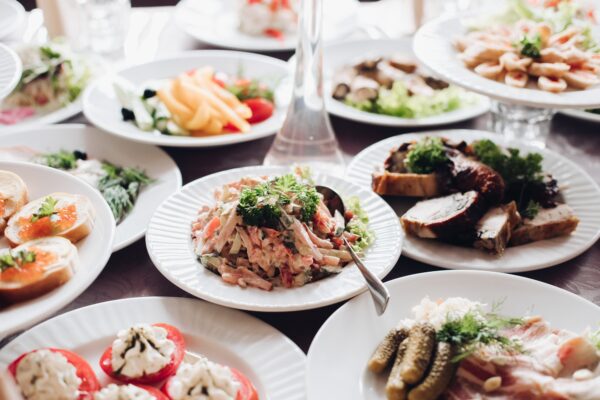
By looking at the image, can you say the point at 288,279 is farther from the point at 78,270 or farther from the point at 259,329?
the point at 78,270

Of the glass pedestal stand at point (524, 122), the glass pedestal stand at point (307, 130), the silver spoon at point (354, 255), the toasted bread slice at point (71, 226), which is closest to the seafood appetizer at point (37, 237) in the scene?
the toasted bread slice at point (71, 226)

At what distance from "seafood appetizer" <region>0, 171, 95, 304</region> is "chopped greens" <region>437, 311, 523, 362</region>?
38.1 inches

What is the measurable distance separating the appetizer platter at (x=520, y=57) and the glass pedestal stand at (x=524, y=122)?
0.34m

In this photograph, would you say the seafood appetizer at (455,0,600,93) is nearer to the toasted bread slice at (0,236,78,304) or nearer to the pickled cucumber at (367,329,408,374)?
the pickled cucumber at (367,329,408,374)

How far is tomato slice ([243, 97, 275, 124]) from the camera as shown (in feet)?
10.0

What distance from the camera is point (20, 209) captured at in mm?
1879

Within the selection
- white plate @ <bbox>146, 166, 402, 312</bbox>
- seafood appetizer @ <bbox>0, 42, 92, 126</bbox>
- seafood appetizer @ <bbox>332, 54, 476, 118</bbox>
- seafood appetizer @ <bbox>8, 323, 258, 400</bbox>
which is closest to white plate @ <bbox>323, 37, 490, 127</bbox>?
seafood appetizer @ <bbox>332, 54, 476, 118</bbox>

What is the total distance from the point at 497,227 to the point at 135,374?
1258 mm

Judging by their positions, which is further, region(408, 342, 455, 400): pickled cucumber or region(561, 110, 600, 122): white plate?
region(561, 110, 600, 122): white plate

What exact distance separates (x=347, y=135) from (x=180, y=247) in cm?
122

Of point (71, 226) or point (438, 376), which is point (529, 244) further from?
point (71, 226)

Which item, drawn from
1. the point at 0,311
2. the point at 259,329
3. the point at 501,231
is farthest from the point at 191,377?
the point at 501,231

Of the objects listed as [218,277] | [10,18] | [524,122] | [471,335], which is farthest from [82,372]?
[10,18]

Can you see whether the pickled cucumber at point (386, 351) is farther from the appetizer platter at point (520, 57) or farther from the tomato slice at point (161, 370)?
the appetizer platter at point (520, 57)
